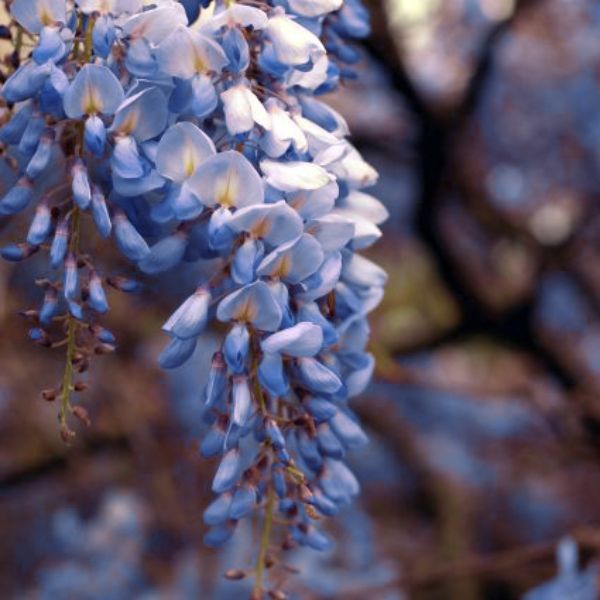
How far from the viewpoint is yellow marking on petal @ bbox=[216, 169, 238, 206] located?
108 centimetres

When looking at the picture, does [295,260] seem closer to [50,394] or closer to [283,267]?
[283,267]

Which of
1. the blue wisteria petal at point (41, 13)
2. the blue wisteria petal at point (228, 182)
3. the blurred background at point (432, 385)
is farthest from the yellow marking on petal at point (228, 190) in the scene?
the blurred background at point (432, 385)

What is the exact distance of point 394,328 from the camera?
4648mm

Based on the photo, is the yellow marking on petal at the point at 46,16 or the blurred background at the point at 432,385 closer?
the yellow marking on petal at the point at 46,16

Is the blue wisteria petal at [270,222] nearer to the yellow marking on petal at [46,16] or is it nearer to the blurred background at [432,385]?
the yellow marking on petal at [46,16]

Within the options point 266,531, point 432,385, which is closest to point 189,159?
point 266,531

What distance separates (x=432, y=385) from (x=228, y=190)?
1.94m

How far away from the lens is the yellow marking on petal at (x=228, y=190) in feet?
3.53

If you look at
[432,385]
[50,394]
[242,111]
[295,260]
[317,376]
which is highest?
[242,111]

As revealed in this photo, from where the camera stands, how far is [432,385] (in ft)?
9.69

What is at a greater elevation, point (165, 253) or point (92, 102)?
point (92, 102)

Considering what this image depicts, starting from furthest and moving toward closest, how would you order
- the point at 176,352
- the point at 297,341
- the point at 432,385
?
the point at 432,385, the point at 176,352, the point at 297,341

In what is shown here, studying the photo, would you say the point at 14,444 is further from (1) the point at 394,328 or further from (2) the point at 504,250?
(2) the point at 504,250

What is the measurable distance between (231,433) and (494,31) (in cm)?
A: 318
